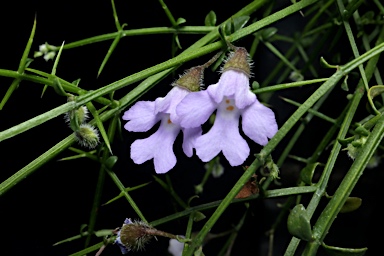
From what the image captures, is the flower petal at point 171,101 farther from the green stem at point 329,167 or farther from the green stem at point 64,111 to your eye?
the green stem at point 329,167

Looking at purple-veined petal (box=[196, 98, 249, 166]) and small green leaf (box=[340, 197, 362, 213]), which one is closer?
purple-veined petal (box=[196, 98, 249, 166])

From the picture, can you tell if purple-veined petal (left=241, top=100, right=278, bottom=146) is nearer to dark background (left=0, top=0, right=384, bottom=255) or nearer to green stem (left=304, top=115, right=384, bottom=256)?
green stem (left=304, top=115, right=384, bottom=256)

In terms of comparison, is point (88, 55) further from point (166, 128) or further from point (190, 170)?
point (166, 128)

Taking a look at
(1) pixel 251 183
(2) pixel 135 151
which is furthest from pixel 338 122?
(2) pixel 135 151

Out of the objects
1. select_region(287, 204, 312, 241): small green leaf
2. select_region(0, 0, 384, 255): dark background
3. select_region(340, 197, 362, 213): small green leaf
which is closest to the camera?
select_region(287, 204, 312, 241): small green leaf

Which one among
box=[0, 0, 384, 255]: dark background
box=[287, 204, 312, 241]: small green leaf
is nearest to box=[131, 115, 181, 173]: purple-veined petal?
box=[287, 204, 312, 241]: small green leaf

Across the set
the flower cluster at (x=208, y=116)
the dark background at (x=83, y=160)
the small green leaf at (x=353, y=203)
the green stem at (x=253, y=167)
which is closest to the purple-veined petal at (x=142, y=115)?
the flower cluster at (x=208, y=116)
